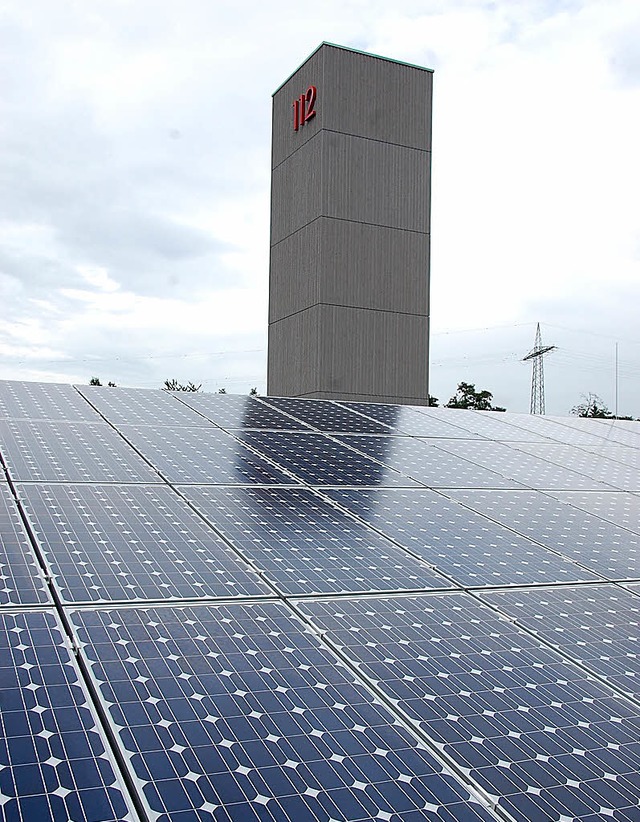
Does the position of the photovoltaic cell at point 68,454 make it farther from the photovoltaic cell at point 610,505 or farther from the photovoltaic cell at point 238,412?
the photovoltaic cell at point 610,505

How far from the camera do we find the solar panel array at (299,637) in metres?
4.15

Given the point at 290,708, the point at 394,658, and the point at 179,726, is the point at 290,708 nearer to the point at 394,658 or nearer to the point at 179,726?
the point at 179,726

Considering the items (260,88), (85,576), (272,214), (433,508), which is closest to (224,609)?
(85,576)

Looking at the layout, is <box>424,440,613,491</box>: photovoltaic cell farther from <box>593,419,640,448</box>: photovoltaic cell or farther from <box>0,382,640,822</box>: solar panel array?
<box>593,419,640,448</box>: photovoltaic cell

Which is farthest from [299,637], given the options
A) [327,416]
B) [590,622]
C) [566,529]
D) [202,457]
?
[327,416]

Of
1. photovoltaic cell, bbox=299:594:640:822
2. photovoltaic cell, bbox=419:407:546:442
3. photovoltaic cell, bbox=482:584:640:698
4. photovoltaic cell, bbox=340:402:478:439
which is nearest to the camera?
photovoltaic cell, bbox=299:594:640:822

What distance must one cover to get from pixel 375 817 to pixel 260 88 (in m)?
32.1

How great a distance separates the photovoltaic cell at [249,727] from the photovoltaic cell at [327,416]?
7.33 metres

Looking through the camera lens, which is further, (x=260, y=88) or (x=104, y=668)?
(x=260, y=88)

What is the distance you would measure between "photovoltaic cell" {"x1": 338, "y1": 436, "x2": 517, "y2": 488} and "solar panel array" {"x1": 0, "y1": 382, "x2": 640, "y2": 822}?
0.30ft

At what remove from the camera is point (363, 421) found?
13719mm

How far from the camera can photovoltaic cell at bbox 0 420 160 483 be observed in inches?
332

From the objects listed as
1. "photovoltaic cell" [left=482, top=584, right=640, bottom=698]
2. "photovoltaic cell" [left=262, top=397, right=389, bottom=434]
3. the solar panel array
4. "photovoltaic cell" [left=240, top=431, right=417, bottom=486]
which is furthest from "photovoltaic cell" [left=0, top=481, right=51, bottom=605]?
"photovoltaic cell" [left=262, top=397, right=389, bottom=434]

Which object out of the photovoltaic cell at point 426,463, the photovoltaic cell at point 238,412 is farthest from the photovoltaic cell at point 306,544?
the photovoltaic cell at point 238,412
